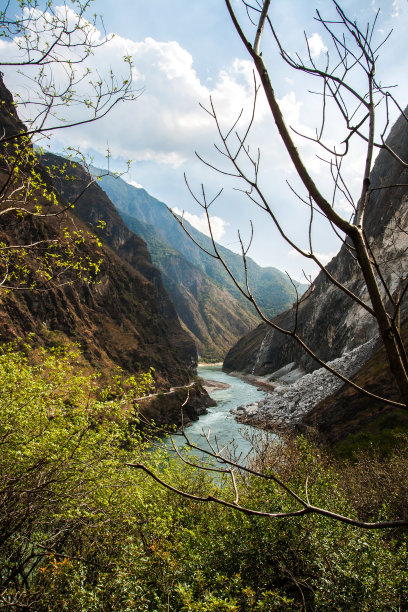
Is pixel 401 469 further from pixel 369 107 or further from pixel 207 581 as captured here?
pixel 369 107

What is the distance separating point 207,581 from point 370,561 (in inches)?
119

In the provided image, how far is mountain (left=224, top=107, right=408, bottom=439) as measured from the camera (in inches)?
1035

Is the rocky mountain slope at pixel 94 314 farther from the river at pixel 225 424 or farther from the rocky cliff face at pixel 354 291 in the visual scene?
the rocky cliff face at pixel 354 291

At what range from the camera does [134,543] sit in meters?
7.28

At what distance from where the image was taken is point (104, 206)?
291 feet

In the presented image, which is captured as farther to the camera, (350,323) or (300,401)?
(350,323)

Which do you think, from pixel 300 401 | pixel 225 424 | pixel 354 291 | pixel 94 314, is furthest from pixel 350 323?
pixel 94 314

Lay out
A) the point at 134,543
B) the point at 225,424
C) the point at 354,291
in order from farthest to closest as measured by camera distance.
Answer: the point at 354,291
the point at 225,424
the point at 134,543

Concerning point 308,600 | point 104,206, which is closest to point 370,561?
point 308,600

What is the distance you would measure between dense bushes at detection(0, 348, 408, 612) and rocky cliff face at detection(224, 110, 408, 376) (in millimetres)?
26527

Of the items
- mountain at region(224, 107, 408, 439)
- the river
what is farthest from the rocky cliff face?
the river

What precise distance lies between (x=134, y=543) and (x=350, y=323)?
4827 centimetres

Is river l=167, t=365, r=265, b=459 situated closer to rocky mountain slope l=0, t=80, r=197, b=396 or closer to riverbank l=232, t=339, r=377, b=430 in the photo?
riverbank l=232, t=339, r=377, b=430

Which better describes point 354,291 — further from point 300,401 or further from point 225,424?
point 225,424
